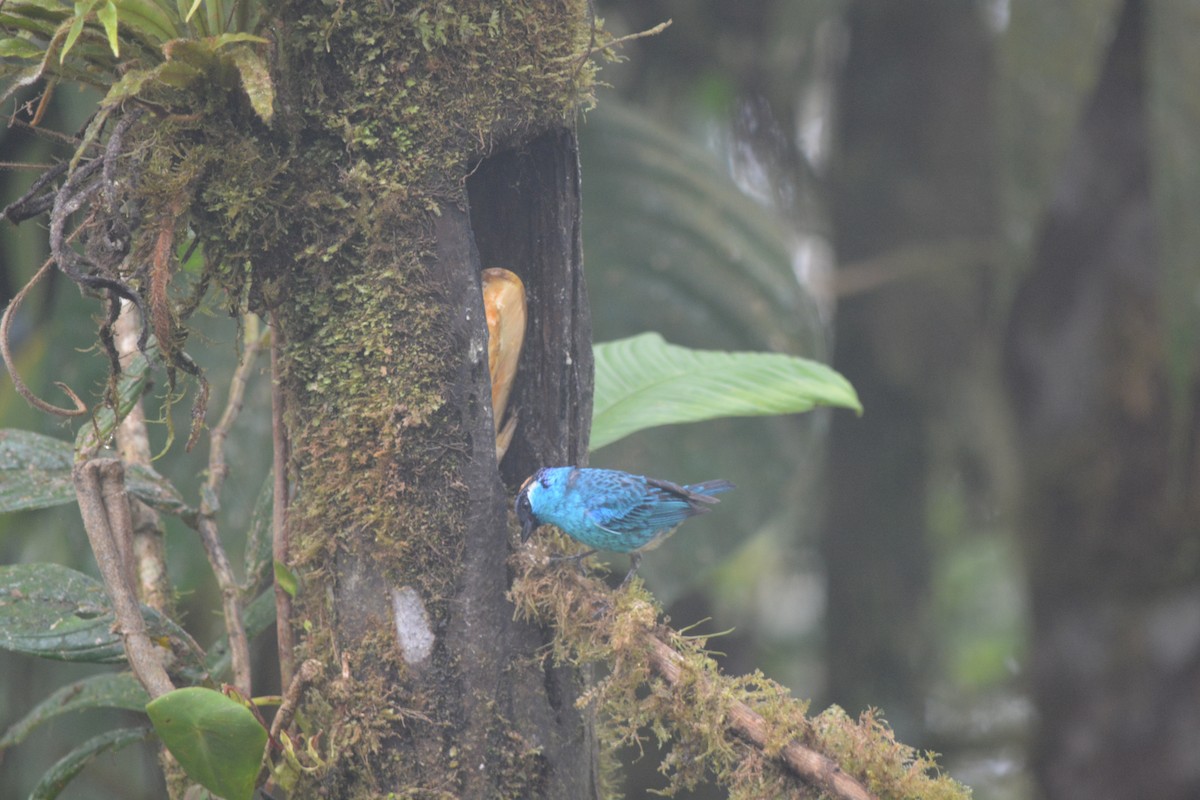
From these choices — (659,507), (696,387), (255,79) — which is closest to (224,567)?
(659,507)

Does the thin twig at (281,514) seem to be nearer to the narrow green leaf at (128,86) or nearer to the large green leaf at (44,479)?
the large green leaf at (44,479)

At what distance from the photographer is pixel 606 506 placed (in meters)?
1.77

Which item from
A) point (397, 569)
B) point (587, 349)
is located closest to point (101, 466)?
point (397, 569)

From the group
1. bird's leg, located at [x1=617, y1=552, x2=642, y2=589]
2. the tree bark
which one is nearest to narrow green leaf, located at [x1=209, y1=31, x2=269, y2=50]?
bird's leg, located at [x1=617, y1=552, x2=642, y2=589]

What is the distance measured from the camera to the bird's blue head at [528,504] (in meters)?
1.72

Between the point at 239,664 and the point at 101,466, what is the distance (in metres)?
0.49

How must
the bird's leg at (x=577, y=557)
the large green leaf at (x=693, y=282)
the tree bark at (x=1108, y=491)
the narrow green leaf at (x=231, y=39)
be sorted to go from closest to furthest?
the narrow green leaf at (x=231, y=39), the bird's leg at (x=577, y=557), the large green leaf at (x=693, y=282), the tree bark at (x=1108, y=491)

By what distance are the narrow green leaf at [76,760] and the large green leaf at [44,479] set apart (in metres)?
0.39

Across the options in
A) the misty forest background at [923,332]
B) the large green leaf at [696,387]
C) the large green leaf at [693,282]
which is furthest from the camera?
the large green leaf at [693,282]

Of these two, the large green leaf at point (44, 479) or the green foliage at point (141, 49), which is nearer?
the green foliage at point (141, 49)

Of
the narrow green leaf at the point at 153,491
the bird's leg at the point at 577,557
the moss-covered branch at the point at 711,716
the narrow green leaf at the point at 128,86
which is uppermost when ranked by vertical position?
the narrow green leaf at the point at 128,86

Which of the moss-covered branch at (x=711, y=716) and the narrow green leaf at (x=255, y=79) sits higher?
the narrow green leaf at (x=255, y=79)

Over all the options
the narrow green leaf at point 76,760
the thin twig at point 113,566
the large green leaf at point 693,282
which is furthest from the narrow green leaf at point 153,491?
the large green leaf at point 693,282

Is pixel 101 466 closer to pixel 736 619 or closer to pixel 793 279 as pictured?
pixel 793 279
